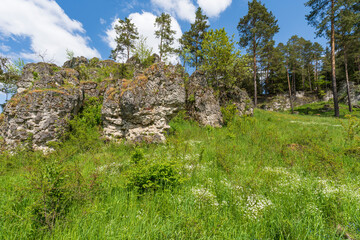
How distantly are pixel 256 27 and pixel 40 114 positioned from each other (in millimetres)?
31112

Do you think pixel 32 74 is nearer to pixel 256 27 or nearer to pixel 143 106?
pixel 143 106

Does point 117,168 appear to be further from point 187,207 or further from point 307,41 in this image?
point 307,41

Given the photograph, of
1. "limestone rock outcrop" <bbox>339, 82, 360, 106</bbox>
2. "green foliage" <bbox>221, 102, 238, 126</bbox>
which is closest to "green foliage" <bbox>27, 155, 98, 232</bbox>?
"green foliage" <bbox>221, 102, 238, 126</bbox>

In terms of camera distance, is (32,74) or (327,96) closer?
(32,74)

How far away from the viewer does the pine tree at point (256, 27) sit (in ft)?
77.3

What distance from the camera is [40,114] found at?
7340mm

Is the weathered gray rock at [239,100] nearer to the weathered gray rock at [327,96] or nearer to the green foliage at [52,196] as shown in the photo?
the green foliage at [52,196]

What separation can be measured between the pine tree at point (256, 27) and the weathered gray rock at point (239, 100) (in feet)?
41.5

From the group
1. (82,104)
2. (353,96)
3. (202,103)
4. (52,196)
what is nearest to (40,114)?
(82,104)

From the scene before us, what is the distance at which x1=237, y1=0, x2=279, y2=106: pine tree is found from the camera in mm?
23547

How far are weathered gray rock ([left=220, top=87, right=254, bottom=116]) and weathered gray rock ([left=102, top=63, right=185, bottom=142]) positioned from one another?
701 cm

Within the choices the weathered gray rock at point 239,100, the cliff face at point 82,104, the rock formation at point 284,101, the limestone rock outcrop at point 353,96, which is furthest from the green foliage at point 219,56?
the limestone rock outcrop at point 353,96

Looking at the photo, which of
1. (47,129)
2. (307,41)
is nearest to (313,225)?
(47,129)

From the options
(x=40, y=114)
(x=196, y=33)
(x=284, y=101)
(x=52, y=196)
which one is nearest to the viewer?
(x=52, y=196)
